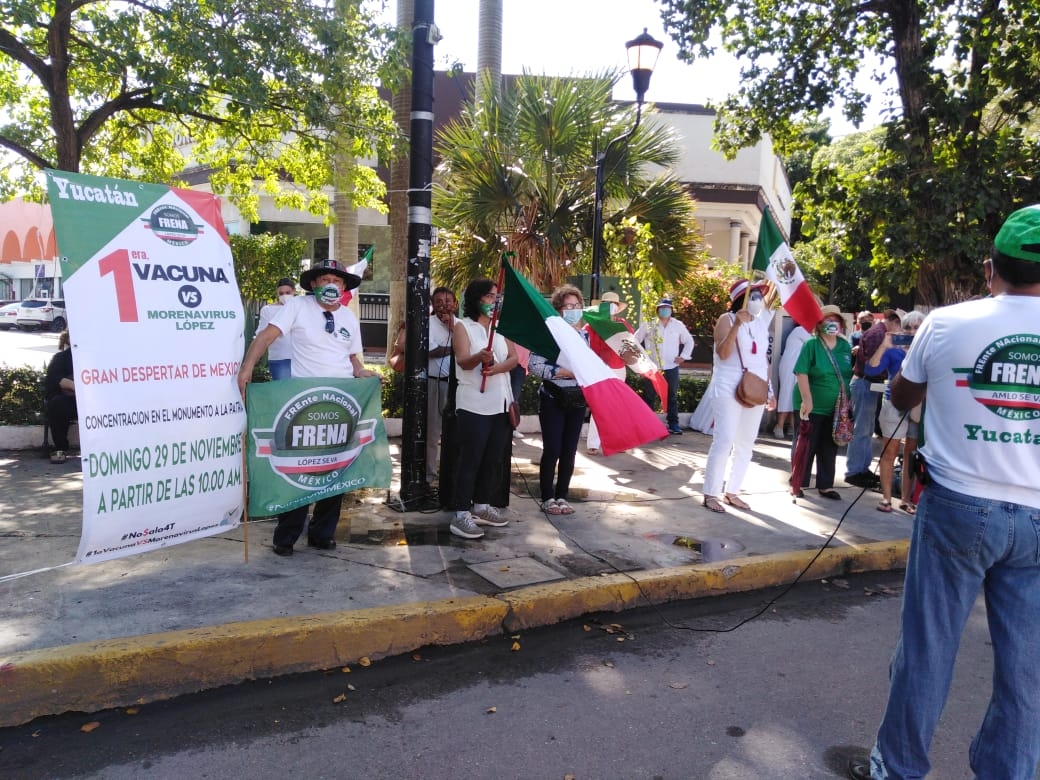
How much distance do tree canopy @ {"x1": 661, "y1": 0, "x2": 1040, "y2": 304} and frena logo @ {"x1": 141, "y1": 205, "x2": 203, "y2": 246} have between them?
309 inches

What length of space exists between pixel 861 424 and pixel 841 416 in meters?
1.13

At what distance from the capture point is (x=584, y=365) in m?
5.32

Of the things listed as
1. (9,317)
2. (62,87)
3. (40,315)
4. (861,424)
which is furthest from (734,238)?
(9,317)

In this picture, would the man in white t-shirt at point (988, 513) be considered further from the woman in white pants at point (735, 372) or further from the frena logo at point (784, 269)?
the woman in white pants at point (735, 372)

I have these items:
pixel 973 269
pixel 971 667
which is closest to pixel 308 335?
pixel 971 667

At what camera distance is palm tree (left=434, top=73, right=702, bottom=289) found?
11.7 m

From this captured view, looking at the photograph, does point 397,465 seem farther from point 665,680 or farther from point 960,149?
point 960,149

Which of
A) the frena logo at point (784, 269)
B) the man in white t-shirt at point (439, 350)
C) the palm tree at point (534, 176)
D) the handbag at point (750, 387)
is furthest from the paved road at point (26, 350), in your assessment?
the frena logo at point (784, 269)

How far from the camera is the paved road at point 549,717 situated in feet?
10.5

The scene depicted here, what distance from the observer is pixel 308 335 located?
206 inches

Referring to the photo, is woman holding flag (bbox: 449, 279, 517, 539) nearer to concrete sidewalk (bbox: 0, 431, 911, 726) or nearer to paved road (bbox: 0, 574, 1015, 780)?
concrete sidewalk (bbox: 0, 431, 911, 726)

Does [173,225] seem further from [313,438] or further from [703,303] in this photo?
[703,303]

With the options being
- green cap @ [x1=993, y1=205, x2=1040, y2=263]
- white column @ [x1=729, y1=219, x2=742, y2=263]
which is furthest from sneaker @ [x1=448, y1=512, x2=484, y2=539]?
white column @ [x1=729, y1=219, x2=742, y2=263]

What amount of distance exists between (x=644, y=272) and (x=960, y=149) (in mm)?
4007
